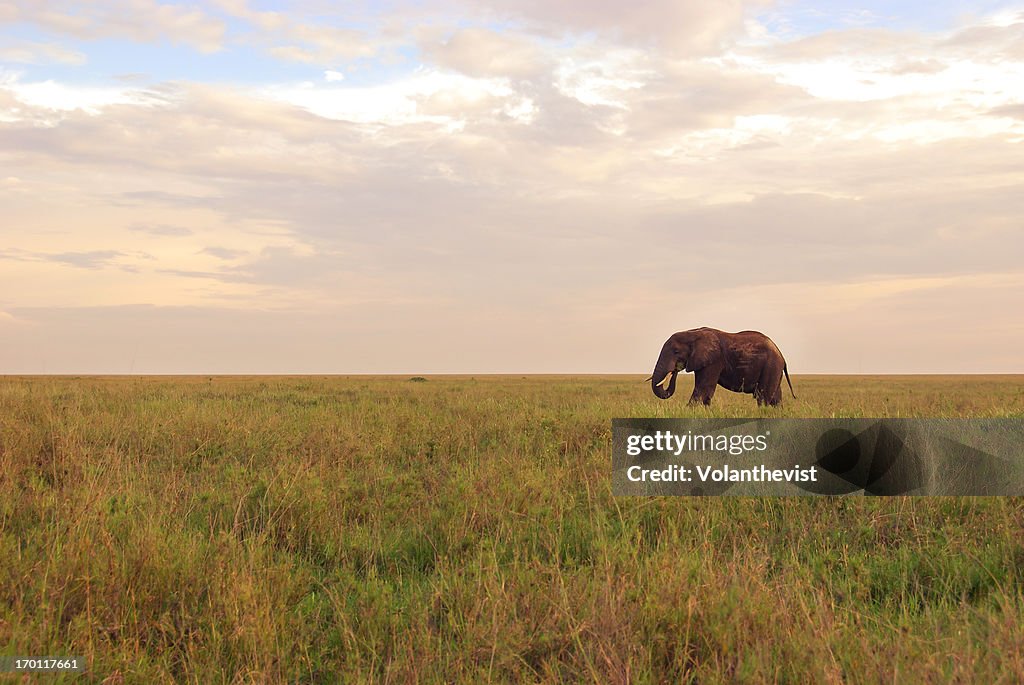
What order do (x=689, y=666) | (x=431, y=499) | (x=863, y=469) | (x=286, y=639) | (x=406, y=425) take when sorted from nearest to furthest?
(x=689, y=666), (x=286, y=639), (x=431, y=499), (x=863, y=469), (x=406, y=425)

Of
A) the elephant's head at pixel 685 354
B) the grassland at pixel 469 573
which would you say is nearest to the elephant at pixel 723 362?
the elephant's head at pixel 685 354

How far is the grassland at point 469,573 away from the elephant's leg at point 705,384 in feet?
28.6

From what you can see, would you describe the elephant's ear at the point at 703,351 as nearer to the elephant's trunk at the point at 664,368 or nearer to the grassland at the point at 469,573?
the elephant's trunk at the point at 664,368

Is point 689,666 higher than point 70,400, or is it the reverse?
point 70,400

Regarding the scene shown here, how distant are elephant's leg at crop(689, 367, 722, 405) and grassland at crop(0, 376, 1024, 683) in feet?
28.6

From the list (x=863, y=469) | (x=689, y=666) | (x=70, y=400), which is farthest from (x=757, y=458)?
(x=70, y=400)

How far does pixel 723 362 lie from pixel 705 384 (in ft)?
2.70

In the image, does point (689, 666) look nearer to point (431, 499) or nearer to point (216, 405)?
point (431, 499)

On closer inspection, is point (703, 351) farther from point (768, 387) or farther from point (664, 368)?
point (768, 387)

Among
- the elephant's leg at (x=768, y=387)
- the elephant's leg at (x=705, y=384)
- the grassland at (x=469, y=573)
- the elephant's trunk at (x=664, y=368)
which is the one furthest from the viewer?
the elephant's leg at (x=768, y=387)

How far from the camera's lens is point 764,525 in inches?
244

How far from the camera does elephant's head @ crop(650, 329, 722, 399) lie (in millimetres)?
17047

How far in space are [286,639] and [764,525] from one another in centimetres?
387

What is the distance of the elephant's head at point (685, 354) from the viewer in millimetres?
17047
